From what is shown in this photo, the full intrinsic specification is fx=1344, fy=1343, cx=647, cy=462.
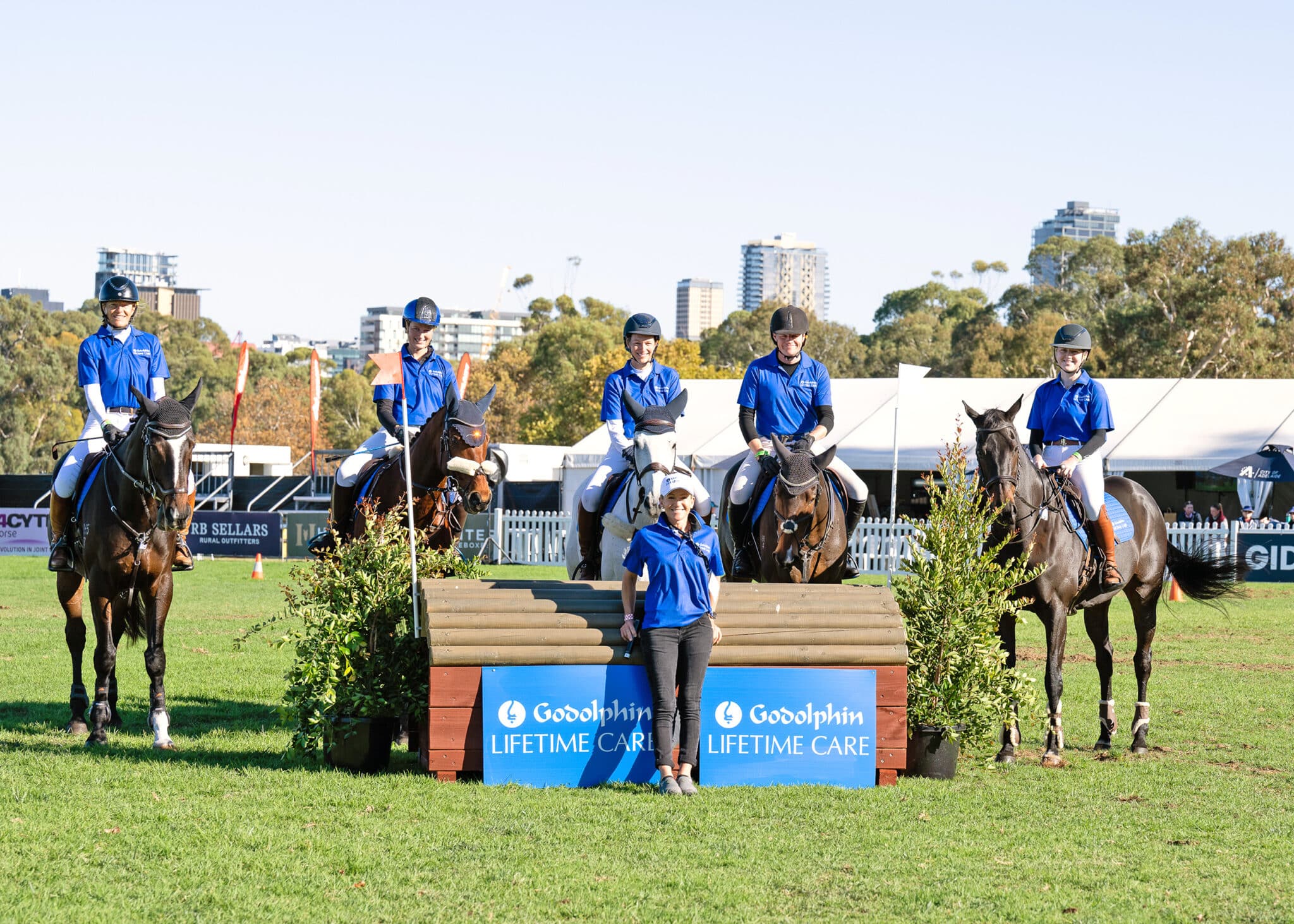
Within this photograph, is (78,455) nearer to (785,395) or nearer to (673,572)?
(673,572)

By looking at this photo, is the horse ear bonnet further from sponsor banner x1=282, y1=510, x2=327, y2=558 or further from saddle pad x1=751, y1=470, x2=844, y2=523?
sponsor banner x1=282, y1=510, x2=327, y2=558

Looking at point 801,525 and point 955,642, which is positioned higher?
point 801,525

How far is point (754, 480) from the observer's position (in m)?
9.48

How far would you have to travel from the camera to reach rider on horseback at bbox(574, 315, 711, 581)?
31.8ft

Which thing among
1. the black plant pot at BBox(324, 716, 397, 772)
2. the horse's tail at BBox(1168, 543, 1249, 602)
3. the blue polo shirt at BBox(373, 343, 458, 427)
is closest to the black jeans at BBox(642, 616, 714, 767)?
the black plant pot at BBox(324, 716, 397, 772)

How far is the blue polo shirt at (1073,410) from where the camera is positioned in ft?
31.6

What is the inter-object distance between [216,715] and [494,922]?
19.0ft

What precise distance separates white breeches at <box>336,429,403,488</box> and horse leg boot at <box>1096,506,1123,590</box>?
5.18 meters

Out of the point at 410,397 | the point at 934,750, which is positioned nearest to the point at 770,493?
the point at 934,750

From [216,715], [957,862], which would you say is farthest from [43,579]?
[957,862]

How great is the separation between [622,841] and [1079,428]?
500 cm

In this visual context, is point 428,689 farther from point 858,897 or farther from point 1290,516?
point 1290,516

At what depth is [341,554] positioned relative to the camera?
27.3 feet

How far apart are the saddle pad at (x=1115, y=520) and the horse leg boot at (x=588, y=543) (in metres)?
3.38
